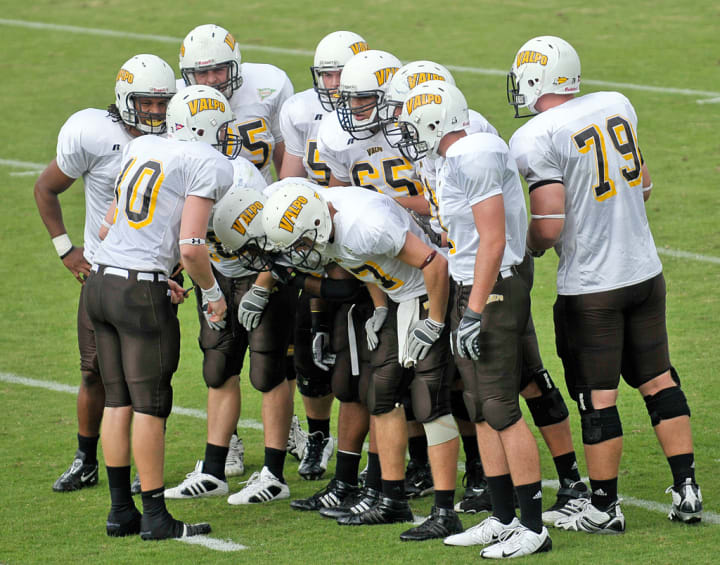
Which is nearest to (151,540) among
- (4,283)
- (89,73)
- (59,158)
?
(59,158)

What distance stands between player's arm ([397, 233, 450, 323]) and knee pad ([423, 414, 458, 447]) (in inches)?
16.6

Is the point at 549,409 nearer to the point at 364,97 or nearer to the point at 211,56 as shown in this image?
the point at 364,97

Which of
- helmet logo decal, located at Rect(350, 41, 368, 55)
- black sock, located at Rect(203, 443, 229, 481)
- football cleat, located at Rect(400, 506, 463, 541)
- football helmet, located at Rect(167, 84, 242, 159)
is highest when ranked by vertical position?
helmet logo decal, located at Rect(350, 41, 368, 55)

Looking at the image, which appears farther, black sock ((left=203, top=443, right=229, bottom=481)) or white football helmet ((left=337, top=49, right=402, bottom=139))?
black sock ((left=203, top=443, right=229, bottom=481))

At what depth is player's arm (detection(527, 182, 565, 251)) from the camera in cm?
508

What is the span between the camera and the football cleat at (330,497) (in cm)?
571

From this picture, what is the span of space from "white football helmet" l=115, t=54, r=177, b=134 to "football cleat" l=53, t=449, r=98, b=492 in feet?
5.52

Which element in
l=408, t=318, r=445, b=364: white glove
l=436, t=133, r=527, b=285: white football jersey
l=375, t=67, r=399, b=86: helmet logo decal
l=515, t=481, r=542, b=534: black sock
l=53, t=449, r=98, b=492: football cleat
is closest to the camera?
l=436, t=133, r=527, b=285: white football jersey

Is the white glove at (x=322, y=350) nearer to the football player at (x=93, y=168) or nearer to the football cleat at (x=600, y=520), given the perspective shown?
the football player at (x=93, y=168)

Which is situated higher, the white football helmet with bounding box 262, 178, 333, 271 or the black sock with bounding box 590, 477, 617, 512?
the white football helmet with bounding box 262, 178, 333, 271

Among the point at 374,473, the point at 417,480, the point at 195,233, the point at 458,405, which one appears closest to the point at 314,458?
the point at 417,480

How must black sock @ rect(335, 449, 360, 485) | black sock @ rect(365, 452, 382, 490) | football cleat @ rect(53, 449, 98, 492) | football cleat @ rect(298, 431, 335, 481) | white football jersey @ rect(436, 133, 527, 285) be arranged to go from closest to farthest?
white football jersey @ rect(436, 133, 527, 285), black sock @ rect(365, 452, 382, 490), black sock @ rect(335, 449, 360, 485), football cleat @ rect(53, 449, 98, 492), football cleat @ rect(298, 431, 335, 481)

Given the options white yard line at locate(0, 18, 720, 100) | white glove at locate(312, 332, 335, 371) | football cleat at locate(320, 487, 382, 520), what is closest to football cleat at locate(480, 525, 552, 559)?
football cleat at locate(320, 487, 382, 520)

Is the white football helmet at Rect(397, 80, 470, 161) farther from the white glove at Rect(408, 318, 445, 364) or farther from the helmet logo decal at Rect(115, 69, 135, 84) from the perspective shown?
the helmet logo decal at Rect(115, 69, 135, 84)
